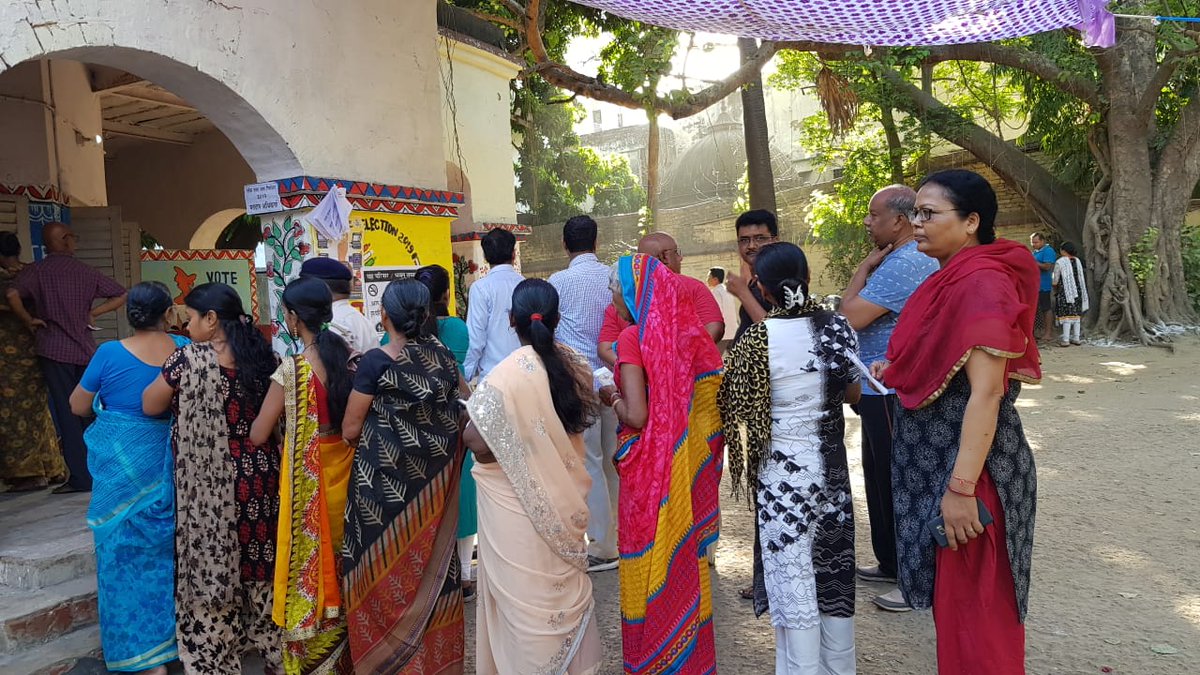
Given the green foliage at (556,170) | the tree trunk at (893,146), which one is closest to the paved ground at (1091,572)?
the tree trunk at (893,146)

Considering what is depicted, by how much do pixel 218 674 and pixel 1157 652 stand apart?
368cm

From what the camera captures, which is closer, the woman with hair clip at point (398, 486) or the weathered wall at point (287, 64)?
the woman with hair clip at point (398, 486)

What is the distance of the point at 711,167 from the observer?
27.4m

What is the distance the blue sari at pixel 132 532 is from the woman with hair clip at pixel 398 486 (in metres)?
0.90

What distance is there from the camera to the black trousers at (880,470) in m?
3.70

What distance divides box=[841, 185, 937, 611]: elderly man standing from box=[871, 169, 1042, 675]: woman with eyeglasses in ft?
2.88

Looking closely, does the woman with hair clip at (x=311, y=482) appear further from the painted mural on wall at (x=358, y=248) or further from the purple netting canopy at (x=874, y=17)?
the purple netting canopy at (x=874, y=17)

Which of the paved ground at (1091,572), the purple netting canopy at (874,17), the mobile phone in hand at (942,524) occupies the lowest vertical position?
the paved ground at (1091,572)

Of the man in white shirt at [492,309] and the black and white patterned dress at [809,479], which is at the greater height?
the man in white shirt at [492,309]

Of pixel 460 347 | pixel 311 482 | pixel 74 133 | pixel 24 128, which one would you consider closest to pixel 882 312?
pixel 460 347

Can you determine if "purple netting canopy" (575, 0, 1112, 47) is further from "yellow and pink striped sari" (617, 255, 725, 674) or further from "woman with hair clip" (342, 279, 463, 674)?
"woman with hair clip" (342, 279, 463, 674)

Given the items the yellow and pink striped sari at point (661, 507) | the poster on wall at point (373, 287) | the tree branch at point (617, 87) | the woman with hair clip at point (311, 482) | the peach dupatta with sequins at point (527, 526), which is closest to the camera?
the peach dupatta with sequins at point (527, 526)

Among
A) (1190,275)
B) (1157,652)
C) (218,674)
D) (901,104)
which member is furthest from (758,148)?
(218,674)

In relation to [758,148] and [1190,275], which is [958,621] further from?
[1190,275]
